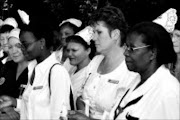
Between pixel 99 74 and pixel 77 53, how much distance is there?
44.3 inches

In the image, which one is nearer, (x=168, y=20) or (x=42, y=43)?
(x=168, y=20)

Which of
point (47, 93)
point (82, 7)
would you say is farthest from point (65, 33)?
point (82, 7)

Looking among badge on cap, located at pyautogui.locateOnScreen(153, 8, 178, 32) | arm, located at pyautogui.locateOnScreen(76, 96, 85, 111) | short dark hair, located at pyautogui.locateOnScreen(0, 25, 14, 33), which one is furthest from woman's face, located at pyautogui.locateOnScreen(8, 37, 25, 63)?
badge on cap, located at pyautogui.locateOnScreen(153, 8, 178, 32)

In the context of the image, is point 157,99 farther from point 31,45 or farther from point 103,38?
point 31,45

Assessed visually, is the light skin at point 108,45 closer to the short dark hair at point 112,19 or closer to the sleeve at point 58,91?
the short dark hair at point 112,19

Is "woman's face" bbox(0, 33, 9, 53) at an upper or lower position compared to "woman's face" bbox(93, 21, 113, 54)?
lower

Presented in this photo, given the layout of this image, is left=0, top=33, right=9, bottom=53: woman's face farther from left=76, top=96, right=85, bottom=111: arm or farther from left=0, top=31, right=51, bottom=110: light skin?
left=76, top=96, right=85, bottom=111: arm

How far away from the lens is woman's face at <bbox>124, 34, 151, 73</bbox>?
12.1ft

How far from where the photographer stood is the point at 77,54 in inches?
235

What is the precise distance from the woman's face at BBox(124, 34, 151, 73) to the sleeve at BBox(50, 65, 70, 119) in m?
1.07

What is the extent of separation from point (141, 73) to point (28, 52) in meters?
1.63

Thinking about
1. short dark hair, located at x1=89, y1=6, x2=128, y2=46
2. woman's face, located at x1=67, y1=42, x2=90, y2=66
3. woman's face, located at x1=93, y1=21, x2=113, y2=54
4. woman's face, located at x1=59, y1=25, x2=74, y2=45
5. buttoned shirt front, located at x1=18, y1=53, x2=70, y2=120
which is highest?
short dark hair, located at x1=89, y1=6, x2=128, y2=46

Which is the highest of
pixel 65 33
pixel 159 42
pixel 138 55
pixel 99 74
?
pixel 159 42

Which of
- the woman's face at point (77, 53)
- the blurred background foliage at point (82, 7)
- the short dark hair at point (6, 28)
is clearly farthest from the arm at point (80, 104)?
the short dark hair at point (6, 28)
